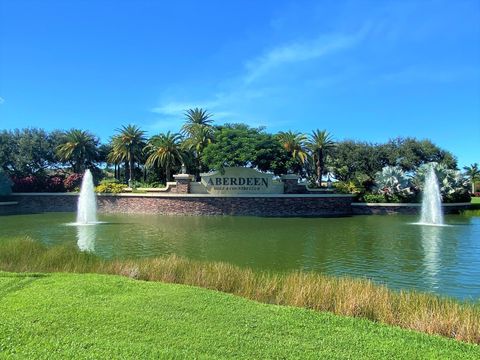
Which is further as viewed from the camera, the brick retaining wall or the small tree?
the small tree

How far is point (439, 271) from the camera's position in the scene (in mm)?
12461

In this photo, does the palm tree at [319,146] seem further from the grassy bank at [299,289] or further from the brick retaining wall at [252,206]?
the grassy bank at [299,289]

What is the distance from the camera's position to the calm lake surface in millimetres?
12047

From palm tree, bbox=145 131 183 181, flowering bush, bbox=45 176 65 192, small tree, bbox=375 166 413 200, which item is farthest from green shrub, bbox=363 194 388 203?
flowering bush, bbox=45 176 65 192

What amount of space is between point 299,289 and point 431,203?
26359 mm

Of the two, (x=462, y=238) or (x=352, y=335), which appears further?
(x=462, y=238)

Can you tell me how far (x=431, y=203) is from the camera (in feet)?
101

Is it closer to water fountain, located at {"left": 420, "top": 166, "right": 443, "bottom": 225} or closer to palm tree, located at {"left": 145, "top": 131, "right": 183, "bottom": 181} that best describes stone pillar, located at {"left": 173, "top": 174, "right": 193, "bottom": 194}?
palm tree, located at {"left": 145, "top": 131, "right": 183, "bottom": 181}

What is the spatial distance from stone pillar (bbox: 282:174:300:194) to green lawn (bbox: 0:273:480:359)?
103ft

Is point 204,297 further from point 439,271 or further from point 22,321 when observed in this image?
point 439,271

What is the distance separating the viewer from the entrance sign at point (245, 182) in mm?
38219

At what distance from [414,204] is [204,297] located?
109 ft

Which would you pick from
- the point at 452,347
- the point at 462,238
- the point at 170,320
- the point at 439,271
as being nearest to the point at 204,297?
the point at 170,320

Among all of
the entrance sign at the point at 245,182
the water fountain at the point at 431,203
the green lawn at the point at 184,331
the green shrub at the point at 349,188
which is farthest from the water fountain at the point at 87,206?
the green lawn at the point at 184,331
